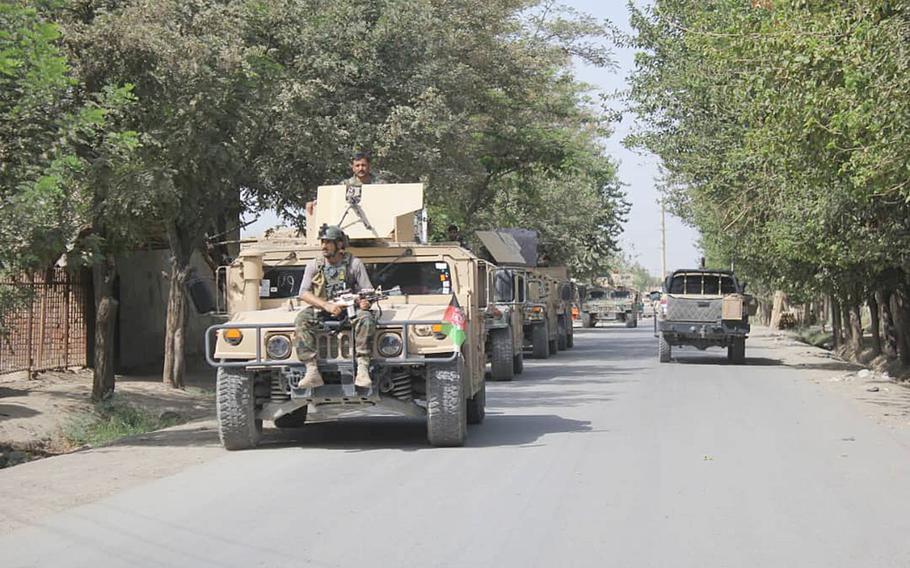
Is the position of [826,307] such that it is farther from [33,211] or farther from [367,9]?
[33,211]

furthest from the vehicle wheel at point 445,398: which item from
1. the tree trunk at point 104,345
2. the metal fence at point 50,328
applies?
the metal fence at point 50,328

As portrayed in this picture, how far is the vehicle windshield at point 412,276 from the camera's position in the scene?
1330 cm

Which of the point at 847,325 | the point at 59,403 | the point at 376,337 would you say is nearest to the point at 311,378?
the point at 376,337

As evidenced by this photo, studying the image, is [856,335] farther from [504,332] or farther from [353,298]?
[353,298]

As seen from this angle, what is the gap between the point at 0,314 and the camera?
48.7 ft

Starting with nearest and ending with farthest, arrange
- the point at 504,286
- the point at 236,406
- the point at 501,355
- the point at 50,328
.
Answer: the point at 236,406 < the point at 50,328 < the point at 501,355 < the point at 504,286

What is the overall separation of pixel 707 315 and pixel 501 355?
6329 mm

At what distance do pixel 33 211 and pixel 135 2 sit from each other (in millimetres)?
5272

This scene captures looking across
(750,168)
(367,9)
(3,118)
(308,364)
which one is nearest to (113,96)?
(3,118)

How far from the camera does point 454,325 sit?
1153 cm

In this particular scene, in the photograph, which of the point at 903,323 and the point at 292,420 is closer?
the point at 292,420

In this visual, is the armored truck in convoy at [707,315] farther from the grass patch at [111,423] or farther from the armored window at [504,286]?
the grass patch at [111,423]

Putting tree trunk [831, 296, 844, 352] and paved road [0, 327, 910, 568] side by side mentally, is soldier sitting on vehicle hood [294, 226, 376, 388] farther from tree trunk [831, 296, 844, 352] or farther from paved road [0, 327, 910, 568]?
tree trunk [831, 296, 844, 352]

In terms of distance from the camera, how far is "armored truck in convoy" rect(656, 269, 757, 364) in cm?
2673
